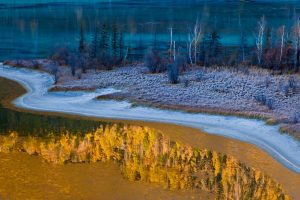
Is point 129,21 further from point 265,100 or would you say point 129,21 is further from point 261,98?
point 265,100

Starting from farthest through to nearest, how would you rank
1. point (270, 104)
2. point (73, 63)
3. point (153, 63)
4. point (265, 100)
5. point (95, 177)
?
point (73, 63) < point (153, 63) < point (265, 100) < point (270, 104) < point (95, 177)

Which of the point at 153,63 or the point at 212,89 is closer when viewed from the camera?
the point at 212,89

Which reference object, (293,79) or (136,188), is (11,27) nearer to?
(293,79)

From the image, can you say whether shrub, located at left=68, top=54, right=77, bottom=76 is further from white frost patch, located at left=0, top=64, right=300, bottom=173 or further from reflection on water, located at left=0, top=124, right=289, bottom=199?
reflection on water, located at left=0, top=124, right=289, bottom=199

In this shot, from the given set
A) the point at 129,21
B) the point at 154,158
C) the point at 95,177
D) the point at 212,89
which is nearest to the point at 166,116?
the point at 212,89

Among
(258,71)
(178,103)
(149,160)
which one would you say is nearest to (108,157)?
(149,160)

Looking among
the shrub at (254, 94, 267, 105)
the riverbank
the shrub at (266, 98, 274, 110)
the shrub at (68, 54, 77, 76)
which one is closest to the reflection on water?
the riverbank

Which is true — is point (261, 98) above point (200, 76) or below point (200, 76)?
below

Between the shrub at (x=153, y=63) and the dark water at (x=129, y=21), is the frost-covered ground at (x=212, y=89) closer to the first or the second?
the shrub at (x=153, y=63)
